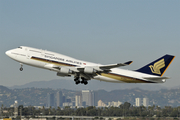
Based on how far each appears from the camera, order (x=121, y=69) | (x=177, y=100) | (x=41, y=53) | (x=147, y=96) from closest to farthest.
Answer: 1. (x=41, y=53)
2. (x=121, y=69)
3. (x=177, y=100)
4. (x=147, y=96)

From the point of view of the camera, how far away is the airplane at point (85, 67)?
140ft

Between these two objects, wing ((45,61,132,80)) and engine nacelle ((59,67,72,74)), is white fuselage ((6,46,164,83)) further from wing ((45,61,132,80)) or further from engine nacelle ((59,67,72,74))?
engine nacelle ((59,67,72,74))

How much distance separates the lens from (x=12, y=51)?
141 feet

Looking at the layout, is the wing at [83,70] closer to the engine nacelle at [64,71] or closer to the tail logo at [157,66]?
the engine nacelle at [64,71]

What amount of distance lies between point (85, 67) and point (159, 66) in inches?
624

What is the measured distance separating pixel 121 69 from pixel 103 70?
482 centimetres

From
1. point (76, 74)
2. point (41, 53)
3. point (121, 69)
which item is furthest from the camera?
point (121, 69)

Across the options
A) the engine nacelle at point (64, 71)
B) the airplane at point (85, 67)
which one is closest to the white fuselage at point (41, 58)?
the airplane at point (85, 67)

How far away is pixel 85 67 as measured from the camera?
44.6m

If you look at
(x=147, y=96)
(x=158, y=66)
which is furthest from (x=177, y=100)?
(x=158, y=66)

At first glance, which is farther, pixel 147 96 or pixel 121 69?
pixel 147 96

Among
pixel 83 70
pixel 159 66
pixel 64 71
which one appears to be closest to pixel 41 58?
pixel 64 71

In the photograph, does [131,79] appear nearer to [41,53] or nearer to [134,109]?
[41,53]

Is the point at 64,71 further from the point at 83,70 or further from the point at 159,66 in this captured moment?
the point at 159,66
